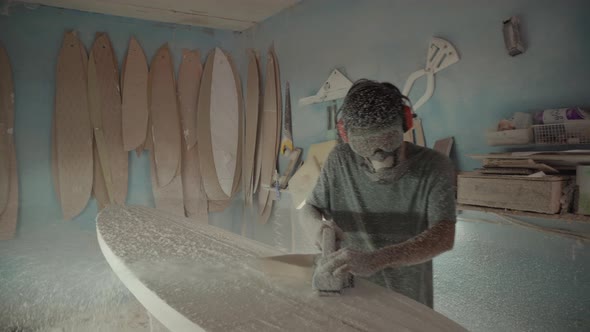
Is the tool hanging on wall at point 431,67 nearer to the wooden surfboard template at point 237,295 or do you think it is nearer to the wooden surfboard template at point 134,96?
the wooden surfboard template at point 237,295

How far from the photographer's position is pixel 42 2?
2982mm

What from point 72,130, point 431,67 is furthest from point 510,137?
point 72,130

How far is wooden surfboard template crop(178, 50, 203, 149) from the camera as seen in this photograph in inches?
142

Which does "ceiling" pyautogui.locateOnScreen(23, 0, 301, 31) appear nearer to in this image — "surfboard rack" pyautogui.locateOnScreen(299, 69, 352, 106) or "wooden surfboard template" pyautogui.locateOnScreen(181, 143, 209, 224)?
"surfboard rack" pyautogui.locateOnScreen(299, 69, 352, 106)

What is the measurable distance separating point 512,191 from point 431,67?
2.66 ft

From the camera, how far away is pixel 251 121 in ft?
12.1

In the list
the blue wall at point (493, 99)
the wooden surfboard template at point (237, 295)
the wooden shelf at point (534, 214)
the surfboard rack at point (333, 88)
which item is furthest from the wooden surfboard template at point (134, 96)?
the wooden shelf at point (534, 214)

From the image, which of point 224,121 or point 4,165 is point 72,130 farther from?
point 224,121

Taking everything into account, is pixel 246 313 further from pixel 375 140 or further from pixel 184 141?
pixel 184 141

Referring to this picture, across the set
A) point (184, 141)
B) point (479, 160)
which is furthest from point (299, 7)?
point (479, 160)

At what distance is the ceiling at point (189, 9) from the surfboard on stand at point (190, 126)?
0.35m

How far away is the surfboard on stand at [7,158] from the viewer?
289cm

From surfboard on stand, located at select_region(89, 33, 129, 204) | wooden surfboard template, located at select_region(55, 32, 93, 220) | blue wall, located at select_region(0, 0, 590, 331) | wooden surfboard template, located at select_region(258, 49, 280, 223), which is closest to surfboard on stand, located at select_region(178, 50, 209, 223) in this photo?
blue wall, located at select_region(0, 0, 590, 331)

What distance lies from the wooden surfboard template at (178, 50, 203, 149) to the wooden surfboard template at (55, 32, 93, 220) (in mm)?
783
